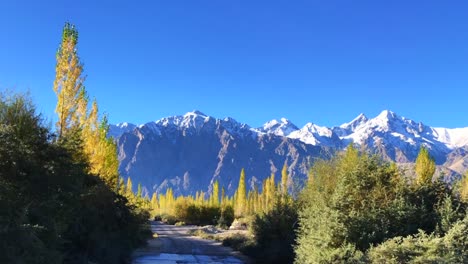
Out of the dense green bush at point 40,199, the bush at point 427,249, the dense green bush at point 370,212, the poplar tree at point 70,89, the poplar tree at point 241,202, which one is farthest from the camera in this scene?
the poplar tree at point 241,202

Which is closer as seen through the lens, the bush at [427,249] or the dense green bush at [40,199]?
the dense green bush at [40,199]

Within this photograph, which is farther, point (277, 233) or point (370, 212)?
point (277, 233)

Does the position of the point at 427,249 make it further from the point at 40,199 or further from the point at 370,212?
the point at 40,199

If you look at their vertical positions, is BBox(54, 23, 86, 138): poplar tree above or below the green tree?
above

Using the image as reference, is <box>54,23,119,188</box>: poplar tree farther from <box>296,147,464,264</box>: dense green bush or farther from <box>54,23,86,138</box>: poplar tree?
<box>296,147,464,264</box>: dense green bush

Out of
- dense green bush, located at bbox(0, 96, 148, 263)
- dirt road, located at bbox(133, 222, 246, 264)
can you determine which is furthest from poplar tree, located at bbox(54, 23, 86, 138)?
dirt road, located at bbox(133, 222, 246, 264)

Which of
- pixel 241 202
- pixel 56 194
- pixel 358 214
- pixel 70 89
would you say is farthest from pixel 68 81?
pixel 241 202

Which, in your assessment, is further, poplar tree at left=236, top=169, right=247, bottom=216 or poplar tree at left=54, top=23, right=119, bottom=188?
poplar tree at left=236, top=169, right=247, bottom=216

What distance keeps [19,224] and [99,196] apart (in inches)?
398

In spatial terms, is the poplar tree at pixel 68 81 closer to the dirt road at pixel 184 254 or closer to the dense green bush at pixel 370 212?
the dirt road at pixel 184 254

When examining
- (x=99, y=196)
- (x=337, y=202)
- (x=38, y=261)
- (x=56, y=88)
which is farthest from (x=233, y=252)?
(x=38, y=261)

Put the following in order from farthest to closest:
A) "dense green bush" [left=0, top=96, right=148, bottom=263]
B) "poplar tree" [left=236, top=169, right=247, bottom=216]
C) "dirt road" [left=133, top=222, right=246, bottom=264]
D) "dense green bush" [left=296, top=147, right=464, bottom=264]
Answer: "poplar tree" [left=236, top=169, right=247, bottom=216]
"dirt road" [left=133, top=222, right=246, bottom=264]
"dense green bush" [left=296, top=147, right=464, bottom=264]
"dense green bush" [left=0, top=96, right=148, bottom=263]

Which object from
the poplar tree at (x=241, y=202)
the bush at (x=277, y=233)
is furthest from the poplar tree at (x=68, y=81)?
the poplar tree at (x=241, y=202)

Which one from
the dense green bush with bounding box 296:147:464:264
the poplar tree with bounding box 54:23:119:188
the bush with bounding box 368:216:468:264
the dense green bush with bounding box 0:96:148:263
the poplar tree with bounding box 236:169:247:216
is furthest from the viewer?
the poplar tree with bounding box 236:169:247:216
